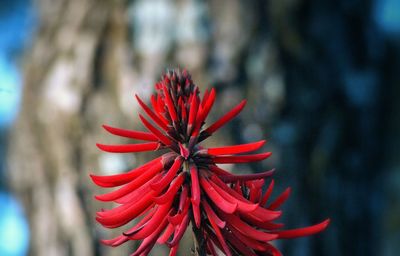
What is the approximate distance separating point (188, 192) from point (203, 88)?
2741 mm

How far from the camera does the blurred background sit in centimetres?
361

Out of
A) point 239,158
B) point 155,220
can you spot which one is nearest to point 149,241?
point 155,220

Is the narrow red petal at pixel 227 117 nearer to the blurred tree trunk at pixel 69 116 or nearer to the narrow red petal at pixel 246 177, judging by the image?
the narrow red petal at pixel 246 177

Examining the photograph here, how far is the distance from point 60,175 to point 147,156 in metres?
0.58

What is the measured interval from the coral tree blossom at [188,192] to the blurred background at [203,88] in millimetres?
2626

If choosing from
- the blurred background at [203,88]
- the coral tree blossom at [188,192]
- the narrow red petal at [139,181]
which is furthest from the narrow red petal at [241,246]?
the blurred background at [203,88]

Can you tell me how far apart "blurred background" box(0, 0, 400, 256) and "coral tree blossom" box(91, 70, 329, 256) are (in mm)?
2626

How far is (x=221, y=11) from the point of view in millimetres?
3664

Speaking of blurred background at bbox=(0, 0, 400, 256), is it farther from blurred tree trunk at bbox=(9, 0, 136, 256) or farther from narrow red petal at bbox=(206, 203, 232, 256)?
narrow red petal at bbox=(206, 203, 232, 256)

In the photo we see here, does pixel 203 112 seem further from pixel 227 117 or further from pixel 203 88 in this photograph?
pixel 203 88

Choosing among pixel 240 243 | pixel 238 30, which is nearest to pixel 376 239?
pixel 238 30

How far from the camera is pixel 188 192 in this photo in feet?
2.57

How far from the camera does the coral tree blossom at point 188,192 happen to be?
74 centimetres

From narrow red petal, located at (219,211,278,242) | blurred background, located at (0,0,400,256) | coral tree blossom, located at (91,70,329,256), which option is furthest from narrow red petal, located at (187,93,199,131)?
blurred background, located at (0,0,400,256)
